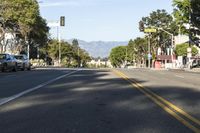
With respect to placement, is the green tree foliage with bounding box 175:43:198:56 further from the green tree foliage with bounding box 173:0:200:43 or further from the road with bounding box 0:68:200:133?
the road with bounding box 0:68:200:133

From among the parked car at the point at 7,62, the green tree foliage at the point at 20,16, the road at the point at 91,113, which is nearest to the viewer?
the road at the point at 91,113

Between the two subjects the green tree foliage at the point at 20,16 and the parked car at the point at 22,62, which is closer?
the parked car at the point at 22,62

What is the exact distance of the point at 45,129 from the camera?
10164 mm

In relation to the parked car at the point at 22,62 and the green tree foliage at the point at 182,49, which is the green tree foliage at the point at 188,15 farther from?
the green tree foliage at the point at 182,49

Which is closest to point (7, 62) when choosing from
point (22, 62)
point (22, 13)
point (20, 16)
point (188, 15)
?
point (22, 62)

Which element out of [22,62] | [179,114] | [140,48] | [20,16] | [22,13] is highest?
Result: [22,13]

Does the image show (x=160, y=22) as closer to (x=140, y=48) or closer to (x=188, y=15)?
(x=140, y=48)

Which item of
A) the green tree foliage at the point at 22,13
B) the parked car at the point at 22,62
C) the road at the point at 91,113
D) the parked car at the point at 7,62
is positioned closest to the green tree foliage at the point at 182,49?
the green tree foliage at the point at 22,13

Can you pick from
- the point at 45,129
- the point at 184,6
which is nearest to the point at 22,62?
the point at 184,6

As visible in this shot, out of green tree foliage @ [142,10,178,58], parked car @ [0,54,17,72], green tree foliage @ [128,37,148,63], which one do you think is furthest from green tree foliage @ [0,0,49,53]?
green tree foliage @ [128,37,148,63]

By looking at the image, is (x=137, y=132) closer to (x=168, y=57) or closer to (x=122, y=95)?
(x=122, y=95)

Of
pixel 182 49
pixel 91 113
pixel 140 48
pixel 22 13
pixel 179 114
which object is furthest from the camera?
pixel 140 48

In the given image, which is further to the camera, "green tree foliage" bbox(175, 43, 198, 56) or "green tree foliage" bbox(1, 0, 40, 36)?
"green tree foliage" bbox(175, 43, 198, 56)

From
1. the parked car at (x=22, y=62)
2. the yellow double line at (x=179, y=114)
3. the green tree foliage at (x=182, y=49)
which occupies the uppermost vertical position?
the green tree foliage at (x=182, y=49)
